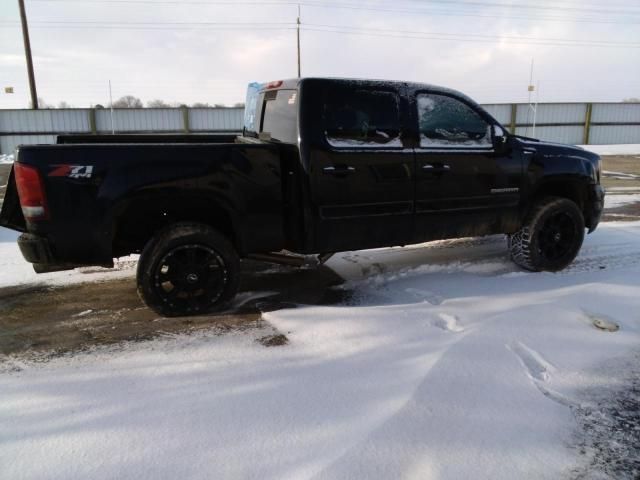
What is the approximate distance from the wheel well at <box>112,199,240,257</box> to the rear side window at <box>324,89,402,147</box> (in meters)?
1.14

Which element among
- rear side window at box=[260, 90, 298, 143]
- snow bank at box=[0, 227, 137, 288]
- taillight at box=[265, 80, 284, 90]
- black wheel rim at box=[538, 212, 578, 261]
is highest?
taillight at box=[265, 80, 284, 90]

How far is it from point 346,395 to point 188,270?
1813mm

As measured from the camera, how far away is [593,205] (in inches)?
215

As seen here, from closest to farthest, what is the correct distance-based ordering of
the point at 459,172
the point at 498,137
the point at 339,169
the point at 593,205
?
the point at 339,169 < the point at 459,172 < the point at 498,137 < the point at 593,205

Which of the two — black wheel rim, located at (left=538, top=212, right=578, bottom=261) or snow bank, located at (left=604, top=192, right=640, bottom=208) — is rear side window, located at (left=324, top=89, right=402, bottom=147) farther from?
snow bank, located at (left=604, top=192, right=640, bottom=208)

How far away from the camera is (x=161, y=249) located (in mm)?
3846

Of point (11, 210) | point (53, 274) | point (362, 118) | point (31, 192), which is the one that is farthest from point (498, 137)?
point (53, 274)

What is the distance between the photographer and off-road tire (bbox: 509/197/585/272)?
5102 millimetres

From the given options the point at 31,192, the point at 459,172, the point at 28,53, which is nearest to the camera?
the point at 31,192

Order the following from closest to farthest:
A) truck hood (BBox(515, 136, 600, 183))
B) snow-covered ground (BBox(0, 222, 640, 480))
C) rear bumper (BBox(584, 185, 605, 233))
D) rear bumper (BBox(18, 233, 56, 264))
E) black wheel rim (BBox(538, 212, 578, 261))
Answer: snow-covered ground (BBox(0, 222, 640, 480)), rear bumper (BBox(18, 233, 56, 264)), truck hood (BBox(515, 136, 600, 183)), black wheel rim (BBox(538, 212, 578, 261)), rear bumper (BBox(584, 185, 605, 233))

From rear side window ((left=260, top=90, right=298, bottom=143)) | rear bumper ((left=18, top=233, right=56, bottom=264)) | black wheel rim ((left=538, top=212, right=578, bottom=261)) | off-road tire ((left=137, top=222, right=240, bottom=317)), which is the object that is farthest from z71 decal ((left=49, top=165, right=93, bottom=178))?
black wheel rim ((left=538, top=212, right=578, bottom=261))

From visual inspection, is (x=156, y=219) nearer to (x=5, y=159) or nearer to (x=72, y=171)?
(x=72, y=171)

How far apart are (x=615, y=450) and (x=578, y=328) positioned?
147 centimetres

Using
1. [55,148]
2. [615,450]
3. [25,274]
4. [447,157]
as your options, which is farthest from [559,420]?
[25,274]
